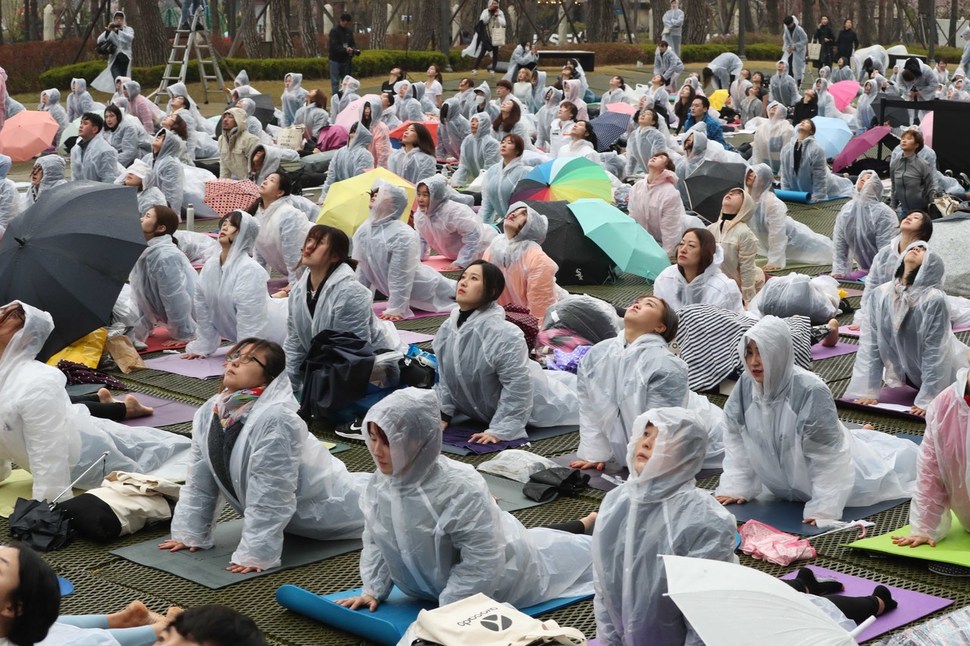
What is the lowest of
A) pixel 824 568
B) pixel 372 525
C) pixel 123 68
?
pixel 824 568

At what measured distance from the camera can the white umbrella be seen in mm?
3611

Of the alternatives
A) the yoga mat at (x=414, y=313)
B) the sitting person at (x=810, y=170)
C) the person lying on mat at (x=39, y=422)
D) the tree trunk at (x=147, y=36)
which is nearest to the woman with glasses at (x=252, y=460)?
the person lying on mat at (x=39, y=422)

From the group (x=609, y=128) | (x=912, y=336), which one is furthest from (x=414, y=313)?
(x=609, y=128)

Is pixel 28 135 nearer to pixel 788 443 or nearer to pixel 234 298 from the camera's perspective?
pixel 234 298

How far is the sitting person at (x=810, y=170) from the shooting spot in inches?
657

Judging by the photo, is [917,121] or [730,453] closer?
[730,453]

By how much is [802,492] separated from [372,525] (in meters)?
2.24

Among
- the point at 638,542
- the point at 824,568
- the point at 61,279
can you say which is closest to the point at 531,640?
the point at 638,542

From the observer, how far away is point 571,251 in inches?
470

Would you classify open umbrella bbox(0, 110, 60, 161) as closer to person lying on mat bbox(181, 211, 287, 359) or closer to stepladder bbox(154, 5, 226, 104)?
stepladder bbox(154, 5, 226, 104)

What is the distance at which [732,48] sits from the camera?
39688 millimetres

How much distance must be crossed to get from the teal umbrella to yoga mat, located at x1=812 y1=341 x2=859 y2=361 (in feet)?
7.60

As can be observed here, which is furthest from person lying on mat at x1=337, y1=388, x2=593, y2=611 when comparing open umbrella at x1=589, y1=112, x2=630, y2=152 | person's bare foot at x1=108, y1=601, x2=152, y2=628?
open umbrella at x1=589, y1=112, x2=630, y2=152

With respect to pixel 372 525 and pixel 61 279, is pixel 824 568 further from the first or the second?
pixel 61 279
